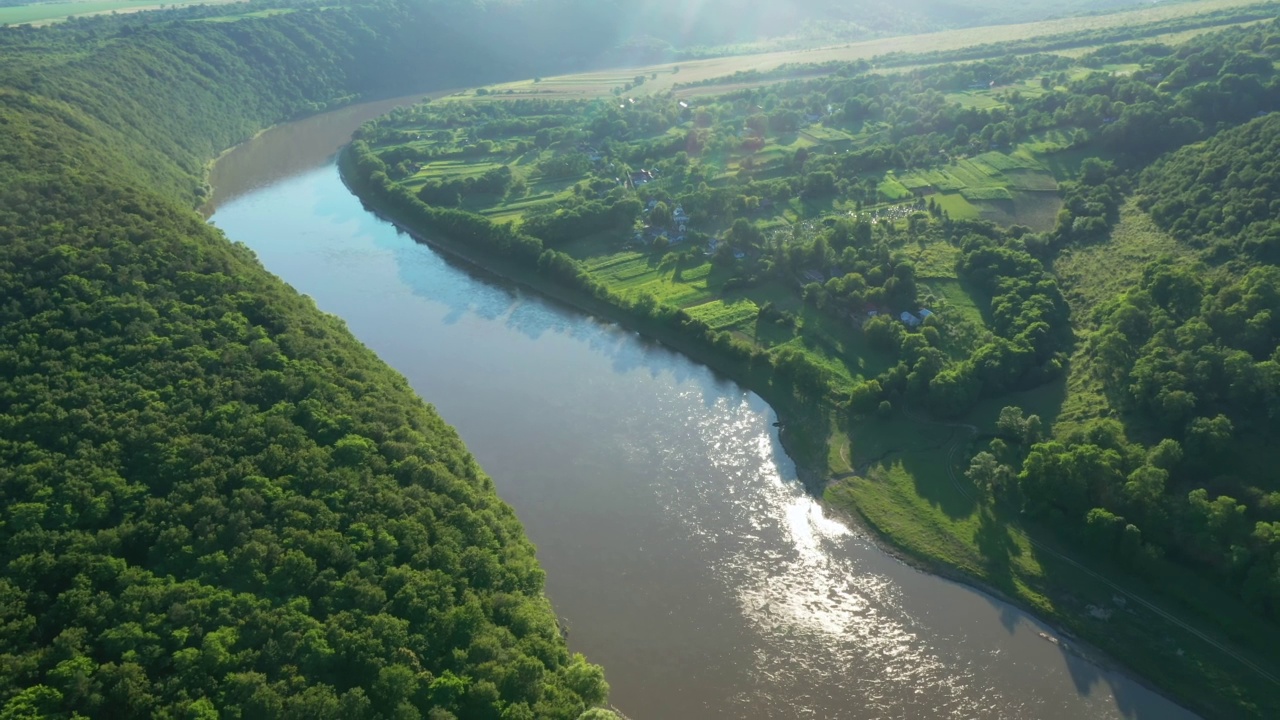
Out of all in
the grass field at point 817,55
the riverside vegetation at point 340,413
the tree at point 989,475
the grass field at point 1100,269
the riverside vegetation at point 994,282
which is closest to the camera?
the riverside vegetation at point 340,413

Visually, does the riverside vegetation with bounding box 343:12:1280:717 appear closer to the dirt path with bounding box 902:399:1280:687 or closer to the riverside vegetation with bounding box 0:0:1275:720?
the dirt path with bounding box 902:399:1280:687

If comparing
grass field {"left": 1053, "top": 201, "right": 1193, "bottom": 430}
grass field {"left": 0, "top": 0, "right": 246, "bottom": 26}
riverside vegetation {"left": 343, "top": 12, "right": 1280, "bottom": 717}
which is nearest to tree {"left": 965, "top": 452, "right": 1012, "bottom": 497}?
riverside vegetation {"left": 343, "top": 12, "right": 1280, "bottom": 717}

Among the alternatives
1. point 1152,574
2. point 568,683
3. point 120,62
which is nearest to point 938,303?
point 1152,574

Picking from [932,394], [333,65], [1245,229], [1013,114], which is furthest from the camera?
[333,65]

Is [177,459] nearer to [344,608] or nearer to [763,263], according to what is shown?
[344,608]

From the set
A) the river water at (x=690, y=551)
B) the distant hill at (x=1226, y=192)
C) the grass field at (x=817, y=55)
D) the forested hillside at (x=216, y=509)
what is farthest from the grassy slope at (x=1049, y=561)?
the grass field at (x=817, y=55)

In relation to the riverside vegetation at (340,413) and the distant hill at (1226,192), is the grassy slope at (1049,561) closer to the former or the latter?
the riverside vegetation at (340,413)
